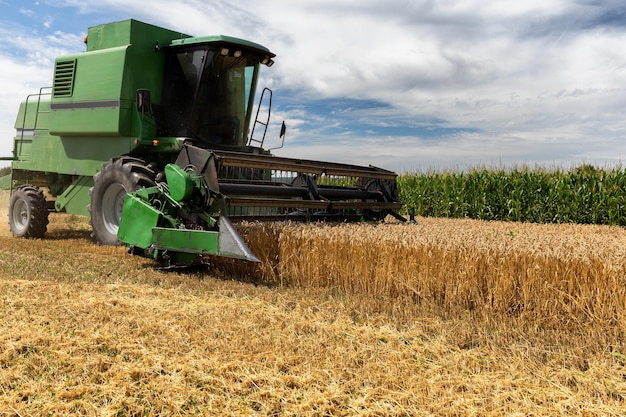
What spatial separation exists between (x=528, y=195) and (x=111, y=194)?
32.9 ft

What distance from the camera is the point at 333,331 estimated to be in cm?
356

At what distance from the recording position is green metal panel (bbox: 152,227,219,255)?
16.7ft

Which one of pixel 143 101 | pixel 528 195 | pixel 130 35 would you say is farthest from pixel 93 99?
pixel 528 195

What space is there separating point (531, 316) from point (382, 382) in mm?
1764

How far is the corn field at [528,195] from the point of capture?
1217cm

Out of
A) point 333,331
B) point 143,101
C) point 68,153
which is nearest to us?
point 333,331

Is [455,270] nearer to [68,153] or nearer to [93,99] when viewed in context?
[93,99]

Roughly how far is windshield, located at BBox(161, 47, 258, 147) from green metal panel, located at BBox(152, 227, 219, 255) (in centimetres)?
229

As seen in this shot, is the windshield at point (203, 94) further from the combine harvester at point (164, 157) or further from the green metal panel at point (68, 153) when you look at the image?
the green metal panel at point (68, 153)

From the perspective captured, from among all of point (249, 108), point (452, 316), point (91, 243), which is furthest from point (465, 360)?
point (91, 243)

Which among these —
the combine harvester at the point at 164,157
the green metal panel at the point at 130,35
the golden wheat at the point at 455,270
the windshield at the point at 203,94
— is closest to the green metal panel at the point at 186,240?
the combine harvester at the point at 164,157

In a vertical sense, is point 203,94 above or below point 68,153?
above

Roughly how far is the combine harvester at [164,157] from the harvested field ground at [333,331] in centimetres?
57

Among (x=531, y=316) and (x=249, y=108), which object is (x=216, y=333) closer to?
(x=531, y=316)
